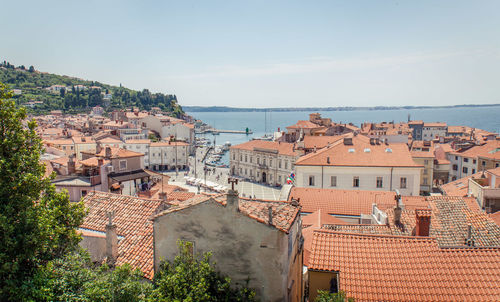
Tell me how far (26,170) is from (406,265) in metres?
11.4

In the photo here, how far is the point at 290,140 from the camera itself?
7931cm

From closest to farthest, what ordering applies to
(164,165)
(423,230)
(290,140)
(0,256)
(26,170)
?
1. (0,256)
2. (26,170)
3. (423,230)
4. (290,140)
5. (164,165)

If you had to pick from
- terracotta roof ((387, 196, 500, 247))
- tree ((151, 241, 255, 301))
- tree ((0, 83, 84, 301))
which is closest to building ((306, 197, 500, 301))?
terracotta roof ((387, 196, 500, 247))

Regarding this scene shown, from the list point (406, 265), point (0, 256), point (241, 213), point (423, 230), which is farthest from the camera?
point (423, 230)

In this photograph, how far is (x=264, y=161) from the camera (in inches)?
2805

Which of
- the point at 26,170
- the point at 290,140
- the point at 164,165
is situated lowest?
the point at 164,165

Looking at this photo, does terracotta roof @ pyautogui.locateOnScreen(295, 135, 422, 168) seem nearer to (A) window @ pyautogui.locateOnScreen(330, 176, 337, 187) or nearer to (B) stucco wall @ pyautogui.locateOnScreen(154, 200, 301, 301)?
(A) window @ pyautogui.locateOnScreen(330, 176, 337, 187)

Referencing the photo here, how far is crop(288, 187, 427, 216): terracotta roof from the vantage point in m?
24.5

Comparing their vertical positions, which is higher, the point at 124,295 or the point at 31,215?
the point at 31,215

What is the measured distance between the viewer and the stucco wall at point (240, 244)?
9.49 m

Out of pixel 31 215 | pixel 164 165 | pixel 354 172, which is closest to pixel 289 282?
pixel 31 215

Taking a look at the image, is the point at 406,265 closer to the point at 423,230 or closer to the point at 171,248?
the point at 423,230

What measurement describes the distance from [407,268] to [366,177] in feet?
89.8

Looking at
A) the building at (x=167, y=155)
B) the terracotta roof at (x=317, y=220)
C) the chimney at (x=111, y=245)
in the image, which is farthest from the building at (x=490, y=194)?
the building at (x=167, y=155)
